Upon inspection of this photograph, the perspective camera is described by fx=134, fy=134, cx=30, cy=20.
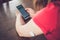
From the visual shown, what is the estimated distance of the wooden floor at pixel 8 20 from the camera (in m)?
0.75

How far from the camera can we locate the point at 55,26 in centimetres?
Answer: 62

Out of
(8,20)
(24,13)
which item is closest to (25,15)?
(24,13)

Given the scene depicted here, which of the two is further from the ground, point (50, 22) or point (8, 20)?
point (50, 22)

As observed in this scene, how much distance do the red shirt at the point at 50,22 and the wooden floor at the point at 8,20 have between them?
0.17 m

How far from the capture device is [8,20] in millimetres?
838

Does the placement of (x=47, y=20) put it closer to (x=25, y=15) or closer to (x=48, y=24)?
(x=48, y=24)

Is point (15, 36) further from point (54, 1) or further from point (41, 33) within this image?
point (54, 1)

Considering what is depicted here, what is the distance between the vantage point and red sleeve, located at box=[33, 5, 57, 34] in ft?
2.06

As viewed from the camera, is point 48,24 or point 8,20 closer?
point 48,24

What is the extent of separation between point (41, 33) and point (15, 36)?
0.49 ft

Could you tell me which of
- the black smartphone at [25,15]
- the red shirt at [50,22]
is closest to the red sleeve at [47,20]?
the red shirt at [50,22]

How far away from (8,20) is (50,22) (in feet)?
1.02

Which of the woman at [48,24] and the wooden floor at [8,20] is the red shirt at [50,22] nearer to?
the woman at [48,24]

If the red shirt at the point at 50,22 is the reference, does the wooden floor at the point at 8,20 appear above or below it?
below
